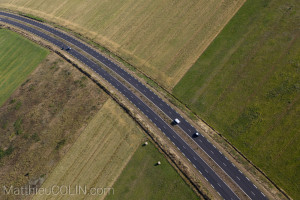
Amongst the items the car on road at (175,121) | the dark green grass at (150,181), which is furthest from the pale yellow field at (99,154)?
the car on road at (175,121)

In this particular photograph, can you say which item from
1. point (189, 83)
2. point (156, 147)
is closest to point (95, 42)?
point (189, 83)

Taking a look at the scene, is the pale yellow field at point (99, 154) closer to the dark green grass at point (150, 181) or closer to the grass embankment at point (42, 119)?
the dark green grass at point (150, 181)

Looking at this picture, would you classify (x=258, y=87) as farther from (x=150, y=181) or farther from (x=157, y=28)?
(x=157, y=28)

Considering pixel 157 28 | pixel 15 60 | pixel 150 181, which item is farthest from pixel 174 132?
pixel 15 60

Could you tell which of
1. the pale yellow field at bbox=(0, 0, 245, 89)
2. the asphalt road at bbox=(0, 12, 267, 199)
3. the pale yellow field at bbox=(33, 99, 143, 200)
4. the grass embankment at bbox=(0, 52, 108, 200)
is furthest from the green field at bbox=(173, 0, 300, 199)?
the grass embankment at bbox=(0, 52, 108, 200)

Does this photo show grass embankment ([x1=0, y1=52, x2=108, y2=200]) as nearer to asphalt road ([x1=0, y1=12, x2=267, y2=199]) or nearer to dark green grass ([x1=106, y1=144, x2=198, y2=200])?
asphalt road ([x1=0, y1=12, x2=267, y2=199])

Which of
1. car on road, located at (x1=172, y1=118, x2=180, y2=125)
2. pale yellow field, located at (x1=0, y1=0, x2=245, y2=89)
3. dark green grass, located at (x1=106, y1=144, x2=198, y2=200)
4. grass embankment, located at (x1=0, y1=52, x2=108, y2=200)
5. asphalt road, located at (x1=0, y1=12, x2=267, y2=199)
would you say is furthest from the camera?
pale yellow field, located at (x1=0, y1=0, x2=245, y2=89)

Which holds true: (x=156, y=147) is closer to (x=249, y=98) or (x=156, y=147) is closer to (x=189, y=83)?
(x=189, y=83)
